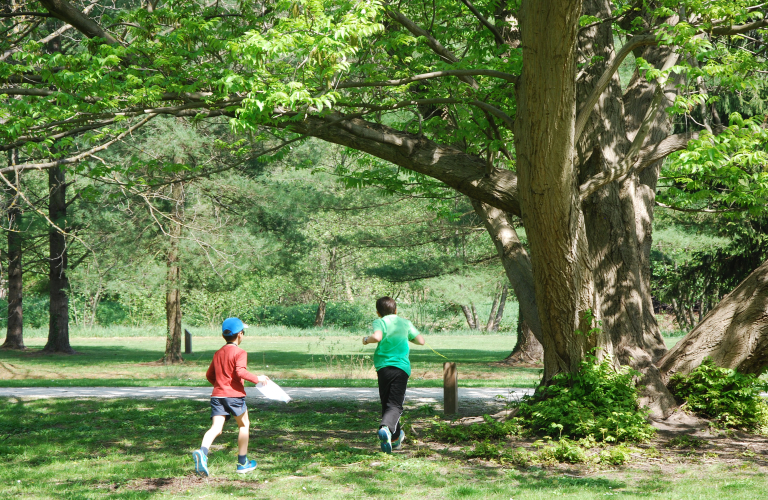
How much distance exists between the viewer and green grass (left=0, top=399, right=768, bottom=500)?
534 centimetres

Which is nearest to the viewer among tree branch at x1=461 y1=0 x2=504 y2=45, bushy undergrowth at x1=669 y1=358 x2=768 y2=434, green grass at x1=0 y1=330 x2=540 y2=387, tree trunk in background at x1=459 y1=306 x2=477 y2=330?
bushy undergrowth at x1=669 y1=358 x2=768 y2=434

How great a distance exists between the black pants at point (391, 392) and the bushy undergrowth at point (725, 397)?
388 centimetres

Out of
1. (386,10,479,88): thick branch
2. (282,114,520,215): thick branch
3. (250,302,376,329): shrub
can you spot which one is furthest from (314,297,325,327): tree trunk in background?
(282,114,520,215): thick branch

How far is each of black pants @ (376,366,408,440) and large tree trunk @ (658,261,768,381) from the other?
390 cm

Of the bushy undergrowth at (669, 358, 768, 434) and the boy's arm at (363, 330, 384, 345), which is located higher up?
the boy's arm at (363, 330, 384, 345)

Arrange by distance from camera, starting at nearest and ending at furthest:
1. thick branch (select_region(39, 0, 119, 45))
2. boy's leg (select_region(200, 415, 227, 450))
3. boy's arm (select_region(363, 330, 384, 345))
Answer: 1. boy's leg (select_region(200, 415, 227, 450))
2. boy's arm (select_region(363, 330, 384, 345))
3. thick branch (select_region(39, 0, 119, 45))

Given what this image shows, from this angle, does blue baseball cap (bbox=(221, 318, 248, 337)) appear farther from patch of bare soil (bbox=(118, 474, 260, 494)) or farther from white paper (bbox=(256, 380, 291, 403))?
patch of bare soil (bbox=(118, 474, 260, 494))

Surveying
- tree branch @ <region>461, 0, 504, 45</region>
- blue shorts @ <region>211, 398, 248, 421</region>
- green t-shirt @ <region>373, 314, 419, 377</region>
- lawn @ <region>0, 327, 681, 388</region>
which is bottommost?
lawn @ <region>0, 327, 681, 388</region>

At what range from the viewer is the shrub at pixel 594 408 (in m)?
7.02

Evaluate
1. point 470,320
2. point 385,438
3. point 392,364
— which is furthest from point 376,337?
point 470,320

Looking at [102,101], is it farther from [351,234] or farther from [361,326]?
[361,326]

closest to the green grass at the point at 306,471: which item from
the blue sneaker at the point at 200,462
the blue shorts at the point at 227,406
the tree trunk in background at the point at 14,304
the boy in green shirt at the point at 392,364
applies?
the blue sneaker at the point at 200,462

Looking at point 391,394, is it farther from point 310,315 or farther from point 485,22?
point 310,315

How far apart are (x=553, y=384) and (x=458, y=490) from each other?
2.78m
